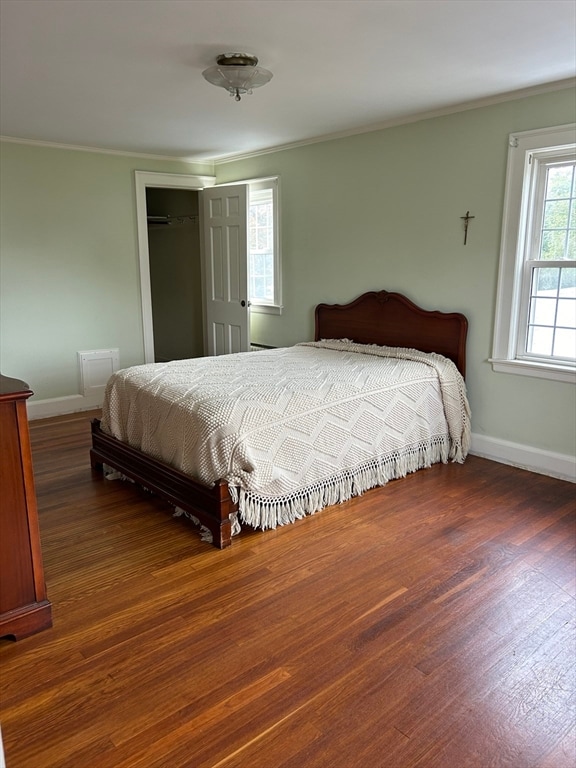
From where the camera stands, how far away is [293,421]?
297 centimetres

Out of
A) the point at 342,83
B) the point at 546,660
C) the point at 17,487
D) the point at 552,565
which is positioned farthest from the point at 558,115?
the point at 17,487

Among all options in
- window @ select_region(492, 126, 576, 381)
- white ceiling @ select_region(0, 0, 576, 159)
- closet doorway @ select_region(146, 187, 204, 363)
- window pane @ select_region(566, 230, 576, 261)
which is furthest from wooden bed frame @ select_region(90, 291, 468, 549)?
closet doorway @ select_region(146, 187, 204, 363)

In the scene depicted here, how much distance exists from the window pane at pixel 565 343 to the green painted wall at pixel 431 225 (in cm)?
22

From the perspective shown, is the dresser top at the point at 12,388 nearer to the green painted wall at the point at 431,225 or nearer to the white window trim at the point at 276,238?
the green painted wall at the point at 431,225

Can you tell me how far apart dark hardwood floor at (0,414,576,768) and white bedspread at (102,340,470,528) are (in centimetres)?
25

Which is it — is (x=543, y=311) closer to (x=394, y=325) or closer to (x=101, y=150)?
(x=394, y=325)

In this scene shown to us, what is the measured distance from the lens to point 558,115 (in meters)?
3.31

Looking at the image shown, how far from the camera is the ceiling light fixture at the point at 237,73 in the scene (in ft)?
9.16

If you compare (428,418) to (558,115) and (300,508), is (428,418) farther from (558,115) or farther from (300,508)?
(558,115)

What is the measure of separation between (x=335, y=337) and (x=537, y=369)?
1.74 meters

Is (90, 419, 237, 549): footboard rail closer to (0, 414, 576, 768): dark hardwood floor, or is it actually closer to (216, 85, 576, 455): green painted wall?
(0, 414, 576, 768): dark hardwood floor

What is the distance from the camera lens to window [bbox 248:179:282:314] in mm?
5328

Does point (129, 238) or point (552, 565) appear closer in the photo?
point (552, 565)

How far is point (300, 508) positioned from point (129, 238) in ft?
11.7
